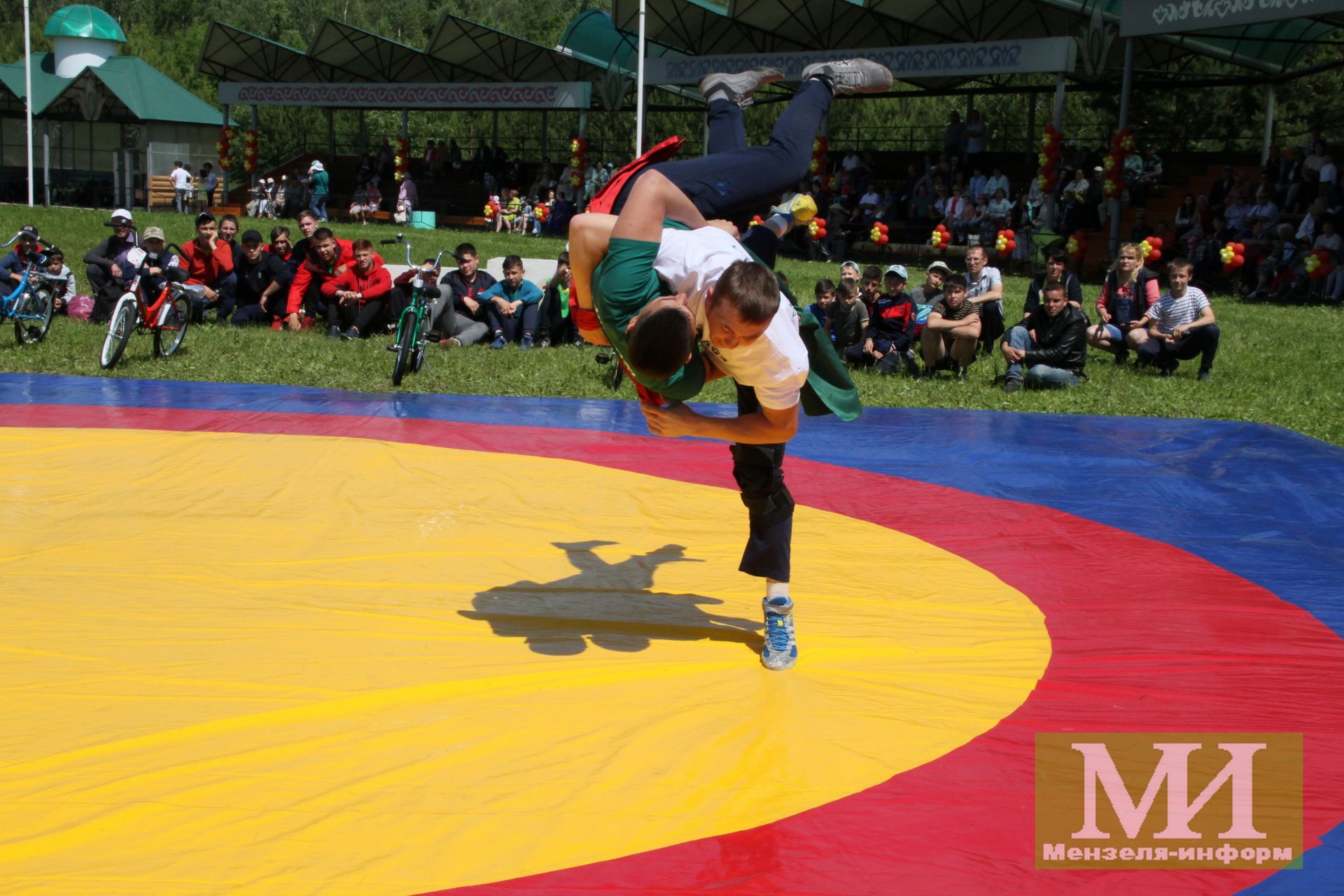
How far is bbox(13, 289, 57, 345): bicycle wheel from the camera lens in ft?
34.0

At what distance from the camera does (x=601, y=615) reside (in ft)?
13.5

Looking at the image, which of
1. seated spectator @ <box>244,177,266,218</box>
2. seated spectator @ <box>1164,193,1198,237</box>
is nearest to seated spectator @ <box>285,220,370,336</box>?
seated spectator @ <box>1164,193,1198,237</box>

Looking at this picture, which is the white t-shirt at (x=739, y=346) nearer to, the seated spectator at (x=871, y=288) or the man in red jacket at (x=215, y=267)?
the seated spectator at (x=871, y=288)

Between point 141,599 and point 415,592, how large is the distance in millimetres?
864

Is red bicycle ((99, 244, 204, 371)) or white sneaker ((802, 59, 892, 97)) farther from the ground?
white sneaker ((802, 59, 892, 97))

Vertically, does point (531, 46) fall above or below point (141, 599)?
above

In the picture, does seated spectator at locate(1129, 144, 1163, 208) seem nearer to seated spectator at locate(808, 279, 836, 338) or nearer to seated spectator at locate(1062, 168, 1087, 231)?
seated spectator at locate(1062, 168, 1087, 231)

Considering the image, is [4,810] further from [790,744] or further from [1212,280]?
[1212,280]

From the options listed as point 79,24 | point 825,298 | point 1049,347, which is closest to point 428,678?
point 1049,347

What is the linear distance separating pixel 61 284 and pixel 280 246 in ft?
6.91

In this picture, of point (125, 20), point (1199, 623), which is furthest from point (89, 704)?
point (125, 20)

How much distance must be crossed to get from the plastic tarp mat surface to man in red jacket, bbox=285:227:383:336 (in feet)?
16.7

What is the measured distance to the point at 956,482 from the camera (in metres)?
6.16

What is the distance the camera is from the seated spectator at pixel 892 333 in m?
10.1
